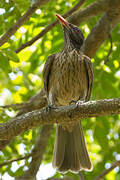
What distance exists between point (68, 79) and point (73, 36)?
3.64 ft

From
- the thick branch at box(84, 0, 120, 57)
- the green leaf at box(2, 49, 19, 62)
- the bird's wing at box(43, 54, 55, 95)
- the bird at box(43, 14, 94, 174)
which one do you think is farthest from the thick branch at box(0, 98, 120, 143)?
the thick branch at box(84, 0, 120, 57)

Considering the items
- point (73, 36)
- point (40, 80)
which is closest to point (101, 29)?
point (73, 36)

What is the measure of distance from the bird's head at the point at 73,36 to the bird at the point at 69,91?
0.49 feet

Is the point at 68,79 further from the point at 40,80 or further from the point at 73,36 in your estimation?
the point at 40,80

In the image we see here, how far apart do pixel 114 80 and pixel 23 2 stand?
2393 mm

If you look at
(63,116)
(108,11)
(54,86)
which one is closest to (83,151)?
(54,86)

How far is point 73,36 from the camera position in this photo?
6.29 meters

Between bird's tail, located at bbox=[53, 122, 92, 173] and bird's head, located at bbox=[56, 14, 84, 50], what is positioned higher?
bird's head, located at bbox=[56, 14, 84, 50]

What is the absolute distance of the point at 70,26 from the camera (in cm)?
604

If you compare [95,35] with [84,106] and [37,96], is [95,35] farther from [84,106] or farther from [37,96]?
[84,106]

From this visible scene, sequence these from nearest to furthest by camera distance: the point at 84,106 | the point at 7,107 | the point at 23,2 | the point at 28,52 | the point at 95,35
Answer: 1. the point at 84,106
2. the point at 23,2
3. the point at 7,107
4. the point at 95,35
5. the point at 28,52

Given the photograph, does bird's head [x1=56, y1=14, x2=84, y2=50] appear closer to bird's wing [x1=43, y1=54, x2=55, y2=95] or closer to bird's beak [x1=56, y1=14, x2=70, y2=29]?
bird's beak [x1=56, y1=14, x2=70, y2=29]

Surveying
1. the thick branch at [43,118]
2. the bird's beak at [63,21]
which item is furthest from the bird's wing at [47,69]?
the thick branch at [43,118]

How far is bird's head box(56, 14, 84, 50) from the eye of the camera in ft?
19.8
